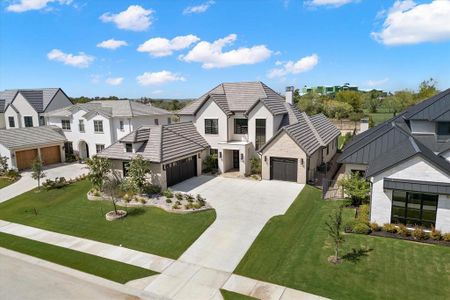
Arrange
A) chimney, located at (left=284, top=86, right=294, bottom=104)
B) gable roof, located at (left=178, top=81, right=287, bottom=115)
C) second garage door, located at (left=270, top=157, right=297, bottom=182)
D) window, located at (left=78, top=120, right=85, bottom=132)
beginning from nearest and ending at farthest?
second garage door, located at (left=270, top=157, right=297, bottom=182) < gable roof, located at (left=178, top=81, right=287, bottom=115) < chimney, located at (left=284, top=86, right=294, bottom=104) < window, located at (left=78, top=120, right=85, bottom=132)

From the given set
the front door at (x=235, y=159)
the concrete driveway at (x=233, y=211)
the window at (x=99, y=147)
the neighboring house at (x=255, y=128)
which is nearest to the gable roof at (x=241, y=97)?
the neighboring house at (x=255, y=128)

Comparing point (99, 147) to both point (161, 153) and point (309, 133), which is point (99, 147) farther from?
point (309, 133)

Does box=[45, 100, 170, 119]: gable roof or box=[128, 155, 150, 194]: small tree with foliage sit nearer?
box=[128, 155, 150, 194]: small tree with foliage

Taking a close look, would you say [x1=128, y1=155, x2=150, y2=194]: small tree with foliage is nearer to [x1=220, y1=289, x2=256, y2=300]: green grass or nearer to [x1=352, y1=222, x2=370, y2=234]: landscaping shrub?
[x1=220, y1=289, x2=256, y2=300]: green grass

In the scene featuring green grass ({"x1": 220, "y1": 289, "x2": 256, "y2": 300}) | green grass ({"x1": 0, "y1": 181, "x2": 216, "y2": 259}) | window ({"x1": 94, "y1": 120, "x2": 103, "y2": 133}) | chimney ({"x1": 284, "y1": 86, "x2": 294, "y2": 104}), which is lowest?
green grass ({"x1": 220, "y1": 289, "x2": 256, "y2": 300})

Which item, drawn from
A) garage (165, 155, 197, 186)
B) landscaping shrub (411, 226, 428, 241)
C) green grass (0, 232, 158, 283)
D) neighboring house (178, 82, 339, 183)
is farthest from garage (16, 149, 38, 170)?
landscaping shrub (411, 226, 428, 241)

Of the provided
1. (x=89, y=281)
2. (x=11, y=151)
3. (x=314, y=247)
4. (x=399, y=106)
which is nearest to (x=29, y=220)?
(x=89, y=281)

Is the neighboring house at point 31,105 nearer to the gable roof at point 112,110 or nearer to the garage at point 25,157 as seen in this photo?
the gable roof at point 112,110
